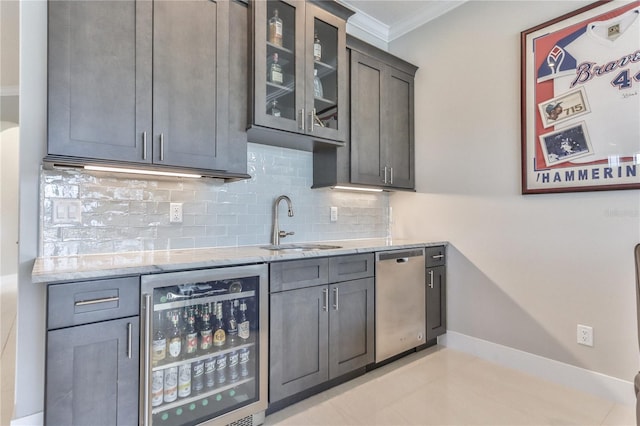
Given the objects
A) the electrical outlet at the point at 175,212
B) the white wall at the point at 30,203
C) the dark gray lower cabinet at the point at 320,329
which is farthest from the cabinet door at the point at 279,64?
the white wall at the point at 30,203

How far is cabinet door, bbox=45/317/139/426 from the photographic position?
48.6 inches

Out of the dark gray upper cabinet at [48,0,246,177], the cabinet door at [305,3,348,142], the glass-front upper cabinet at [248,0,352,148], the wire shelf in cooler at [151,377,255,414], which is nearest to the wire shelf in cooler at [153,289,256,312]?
the wire shelf in cooler at [151,377,255,414]

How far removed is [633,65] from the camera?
6.42 feet

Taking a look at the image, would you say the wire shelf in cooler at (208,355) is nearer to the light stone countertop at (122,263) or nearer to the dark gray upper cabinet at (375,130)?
the light stone countertop at (122,263)

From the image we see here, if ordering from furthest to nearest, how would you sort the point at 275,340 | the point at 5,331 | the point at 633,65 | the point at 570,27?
the point at 5,331 → the point at 570,27 → the point at 633,65 → the point at 275,340

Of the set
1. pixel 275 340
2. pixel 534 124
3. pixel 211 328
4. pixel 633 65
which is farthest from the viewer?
pixel 534 124

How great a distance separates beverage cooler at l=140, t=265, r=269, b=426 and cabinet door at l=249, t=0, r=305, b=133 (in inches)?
39.3

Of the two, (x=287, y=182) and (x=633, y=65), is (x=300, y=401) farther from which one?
(x=633, y=65)

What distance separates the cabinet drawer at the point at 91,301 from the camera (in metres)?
1.24

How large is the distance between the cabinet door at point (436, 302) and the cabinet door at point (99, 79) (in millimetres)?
2323

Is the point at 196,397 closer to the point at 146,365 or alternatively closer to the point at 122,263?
the point at 146,365

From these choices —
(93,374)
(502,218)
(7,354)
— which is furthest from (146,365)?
(502,218)

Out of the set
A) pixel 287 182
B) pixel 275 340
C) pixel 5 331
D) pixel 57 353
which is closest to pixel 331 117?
pixel 287 182

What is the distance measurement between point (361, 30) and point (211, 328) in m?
2.96
